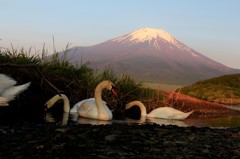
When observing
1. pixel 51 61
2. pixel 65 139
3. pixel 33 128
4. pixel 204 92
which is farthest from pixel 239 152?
pixel 204 92

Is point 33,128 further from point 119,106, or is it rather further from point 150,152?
point 119,106

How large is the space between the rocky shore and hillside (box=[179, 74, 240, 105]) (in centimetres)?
2987

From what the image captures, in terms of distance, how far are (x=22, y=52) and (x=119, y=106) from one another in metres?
4.96

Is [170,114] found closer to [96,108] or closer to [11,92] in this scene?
[96,108]

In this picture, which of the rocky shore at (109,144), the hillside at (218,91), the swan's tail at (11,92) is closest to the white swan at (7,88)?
the swan's tail at (11,92)

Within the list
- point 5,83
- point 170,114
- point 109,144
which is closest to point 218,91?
point 170,114

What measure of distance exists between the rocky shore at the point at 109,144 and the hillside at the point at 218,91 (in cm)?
2987

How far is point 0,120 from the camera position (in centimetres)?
1224

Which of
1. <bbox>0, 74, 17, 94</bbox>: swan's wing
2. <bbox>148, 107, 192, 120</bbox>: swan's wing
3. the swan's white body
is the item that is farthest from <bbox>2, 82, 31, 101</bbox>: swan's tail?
<bbox>148, 107, 192, 120</bbox>: swan's wing

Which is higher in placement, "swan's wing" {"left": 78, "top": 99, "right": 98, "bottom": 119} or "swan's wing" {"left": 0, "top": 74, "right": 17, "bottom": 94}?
"swan's wing" {"left": 0, "top": 74, "right": 17, "bottom": 94}

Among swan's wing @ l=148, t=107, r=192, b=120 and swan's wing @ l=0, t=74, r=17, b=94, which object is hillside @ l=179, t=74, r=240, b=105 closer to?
swan's wing @ l=148, t=107, r=192, b=120

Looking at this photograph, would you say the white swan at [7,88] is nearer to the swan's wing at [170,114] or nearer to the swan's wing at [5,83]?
the swan's wing at [5,83]

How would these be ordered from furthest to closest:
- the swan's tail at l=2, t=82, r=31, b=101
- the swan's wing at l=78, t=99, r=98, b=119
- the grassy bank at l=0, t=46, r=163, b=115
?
1. the grassy bank at l=0, t=46, r=163, b=115
2. the swan's wing at l=78, t=99, r=98, b=119
3. the swan's tail at l=2, t=82, r=31, b=101

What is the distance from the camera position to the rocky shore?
23.1 feet
